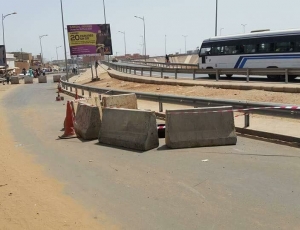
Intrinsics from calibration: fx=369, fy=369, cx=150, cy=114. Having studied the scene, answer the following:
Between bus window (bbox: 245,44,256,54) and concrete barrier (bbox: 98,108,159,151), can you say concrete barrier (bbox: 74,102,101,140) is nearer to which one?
concrete barrier (bbox: 98,108,159,151)

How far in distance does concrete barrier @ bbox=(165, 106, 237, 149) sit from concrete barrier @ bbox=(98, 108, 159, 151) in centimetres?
39

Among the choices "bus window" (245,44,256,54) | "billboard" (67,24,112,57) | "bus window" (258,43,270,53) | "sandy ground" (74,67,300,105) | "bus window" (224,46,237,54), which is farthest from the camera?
"billboard" (67,24,112,57)

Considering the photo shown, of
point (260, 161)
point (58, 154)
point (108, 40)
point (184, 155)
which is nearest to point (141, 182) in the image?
point (184, 155)

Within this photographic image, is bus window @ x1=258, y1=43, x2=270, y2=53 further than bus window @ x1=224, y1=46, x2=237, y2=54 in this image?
No

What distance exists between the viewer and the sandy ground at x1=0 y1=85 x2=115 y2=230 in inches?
177

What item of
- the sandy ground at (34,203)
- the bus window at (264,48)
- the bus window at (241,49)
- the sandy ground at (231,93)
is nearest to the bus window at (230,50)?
the bus window at (241,49)

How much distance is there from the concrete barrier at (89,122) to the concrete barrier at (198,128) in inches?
88.3

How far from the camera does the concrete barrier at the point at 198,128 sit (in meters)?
8.16

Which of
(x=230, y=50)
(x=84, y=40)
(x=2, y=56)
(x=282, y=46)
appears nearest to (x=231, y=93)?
(x=282, y=46)

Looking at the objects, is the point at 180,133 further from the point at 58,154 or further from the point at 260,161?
the point at 58,154

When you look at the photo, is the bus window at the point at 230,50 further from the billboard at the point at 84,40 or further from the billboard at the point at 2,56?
the billboard at the point at 2,56

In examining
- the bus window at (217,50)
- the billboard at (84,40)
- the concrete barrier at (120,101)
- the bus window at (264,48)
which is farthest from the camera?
the billboard at (84,40)

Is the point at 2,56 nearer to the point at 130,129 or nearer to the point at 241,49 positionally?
the point at 241,49

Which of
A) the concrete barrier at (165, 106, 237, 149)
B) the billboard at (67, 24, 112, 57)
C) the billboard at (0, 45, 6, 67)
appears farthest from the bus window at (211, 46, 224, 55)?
the billboard at (0, 45, 6, 67)
